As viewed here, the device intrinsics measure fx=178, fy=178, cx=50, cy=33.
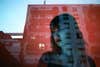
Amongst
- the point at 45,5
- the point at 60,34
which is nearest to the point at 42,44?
the point at 60,34

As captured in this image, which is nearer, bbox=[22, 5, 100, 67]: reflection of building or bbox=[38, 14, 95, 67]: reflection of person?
bbox=[38, 14, 95, 67]: reflection of person

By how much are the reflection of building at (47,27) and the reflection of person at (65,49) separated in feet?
0.39

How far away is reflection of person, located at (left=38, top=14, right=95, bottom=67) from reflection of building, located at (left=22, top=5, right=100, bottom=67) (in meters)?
0.12

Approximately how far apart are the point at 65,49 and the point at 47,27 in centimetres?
47

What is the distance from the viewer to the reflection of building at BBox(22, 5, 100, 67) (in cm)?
198

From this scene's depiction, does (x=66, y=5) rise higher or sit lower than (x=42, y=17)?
higher

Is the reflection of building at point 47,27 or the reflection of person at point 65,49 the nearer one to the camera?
the reflection of person at point 65,49

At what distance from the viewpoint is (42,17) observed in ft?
7.16

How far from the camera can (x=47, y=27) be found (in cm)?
211

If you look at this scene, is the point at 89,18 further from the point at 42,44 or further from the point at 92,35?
the point at 42,44

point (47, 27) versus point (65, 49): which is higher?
point (47, 27)

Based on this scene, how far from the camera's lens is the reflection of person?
165 cm

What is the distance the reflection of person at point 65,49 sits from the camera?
1646mm

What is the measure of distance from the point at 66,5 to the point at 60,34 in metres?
0.57
